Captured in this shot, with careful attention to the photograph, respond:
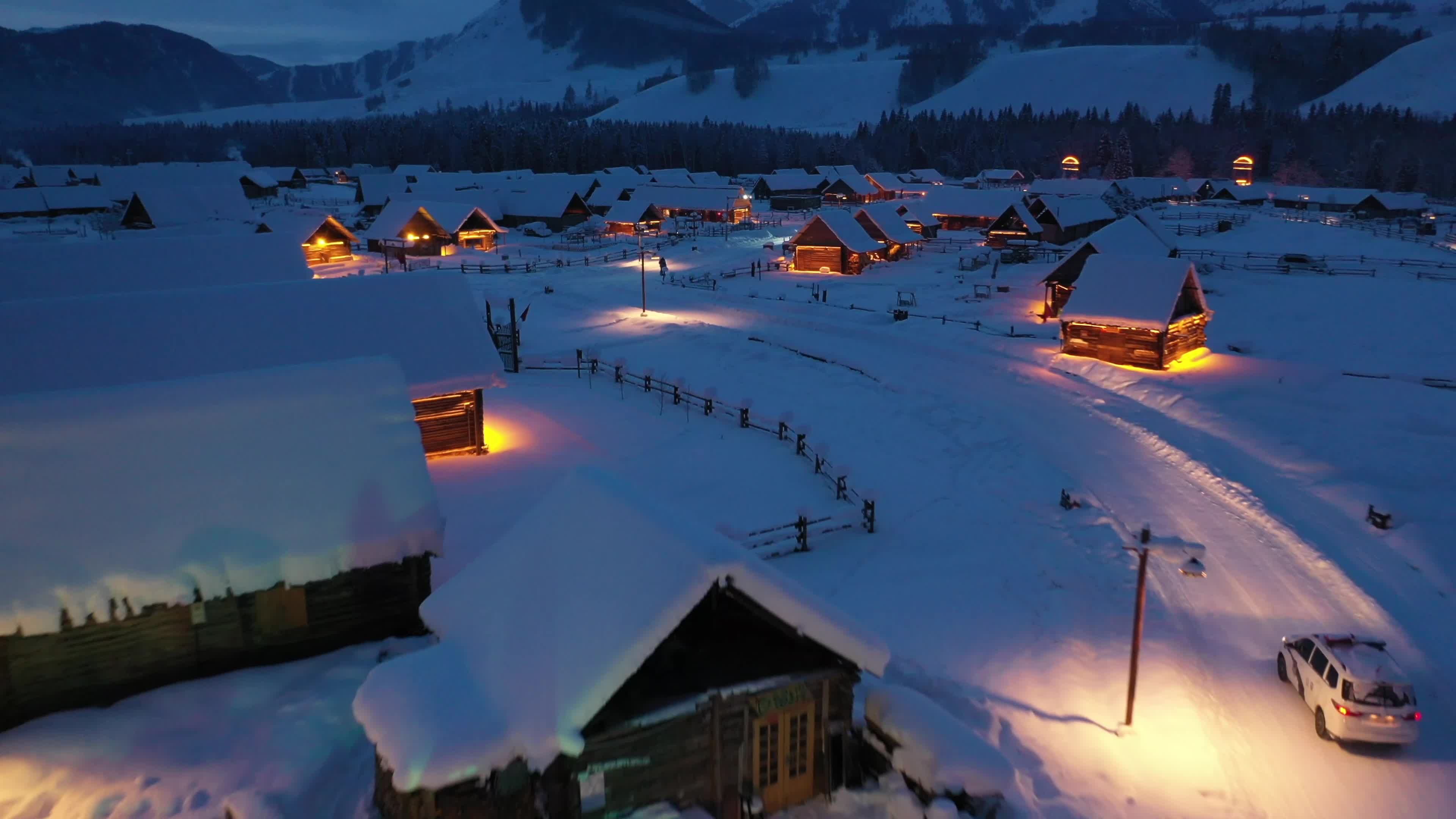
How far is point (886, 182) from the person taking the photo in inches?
4520

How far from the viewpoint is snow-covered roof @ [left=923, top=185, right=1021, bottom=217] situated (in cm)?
7725

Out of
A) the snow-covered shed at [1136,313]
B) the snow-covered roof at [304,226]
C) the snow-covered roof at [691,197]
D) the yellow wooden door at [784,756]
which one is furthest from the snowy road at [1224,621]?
the snow-covered roof at [691,197]

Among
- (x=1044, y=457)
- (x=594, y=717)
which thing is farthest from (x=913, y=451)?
(x=594, y=717)

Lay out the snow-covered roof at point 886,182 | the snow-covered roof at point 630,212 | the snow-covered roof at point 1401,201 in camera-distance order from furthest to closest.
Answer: the snow-covered roof at point 886,182, the snow-covered roof at point 1401,201, the snow-covered roof at point 630,212

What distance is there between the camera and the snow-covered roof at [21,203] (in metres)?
80.6

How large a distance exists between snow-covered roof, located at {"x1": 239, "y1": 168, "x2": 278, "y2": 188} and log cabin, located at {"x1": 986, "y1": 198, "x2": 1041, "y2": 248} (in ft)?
282

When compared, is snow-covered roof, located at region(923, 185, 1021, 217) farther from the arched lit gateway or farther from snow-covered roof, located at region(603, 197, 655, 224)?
the arched lit gateway

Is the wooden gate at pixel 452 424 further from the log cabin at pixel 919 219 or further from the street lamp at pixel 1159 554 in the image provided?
the log cabin at pixel 919 219

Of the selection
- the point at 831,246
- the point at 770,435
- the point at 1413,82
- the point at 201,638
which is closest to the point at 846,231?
the point at 831,246

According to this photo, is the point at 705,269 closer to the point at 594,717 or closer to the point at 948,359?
the point at 948,359

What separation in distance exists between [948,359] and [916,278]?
20.5 m

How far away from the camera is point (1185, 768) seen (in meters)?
11.5

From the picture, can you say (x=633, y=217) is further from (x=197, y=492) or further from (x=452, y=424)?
(x=197, y=492)

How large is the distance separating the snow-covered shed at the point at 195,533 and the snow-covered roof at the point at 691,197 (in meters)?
73.2
